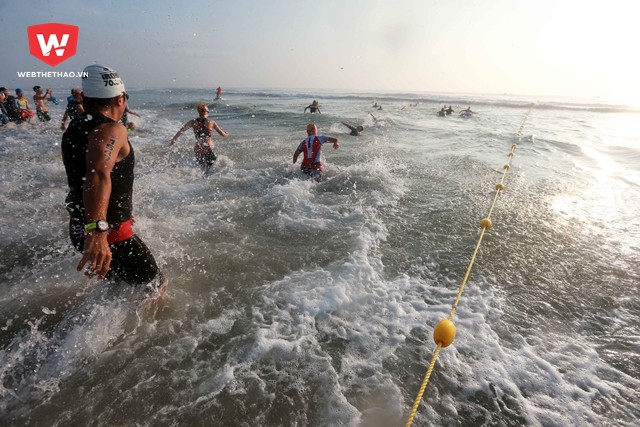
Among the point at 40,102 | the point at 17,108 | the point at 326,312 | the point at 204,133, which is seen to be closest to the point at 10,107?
the point at 17,108

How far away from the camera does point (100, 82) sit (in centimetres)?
231

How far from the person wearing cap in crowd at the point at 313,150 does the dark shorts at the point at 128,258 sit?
17.9 feet

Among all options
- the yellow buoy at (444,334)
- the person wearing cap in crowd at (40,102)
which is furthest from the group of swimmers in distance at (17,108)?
the yellow buoy at (444,334)

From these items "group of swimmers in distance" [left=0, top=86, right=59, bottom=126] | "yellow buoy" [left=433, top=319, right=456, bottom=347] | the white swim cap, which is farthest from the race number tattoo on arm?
"group of swimmers in distance" [left=0, top=86, right=59, bottom=126]

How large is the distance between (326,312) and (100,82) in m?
3.00

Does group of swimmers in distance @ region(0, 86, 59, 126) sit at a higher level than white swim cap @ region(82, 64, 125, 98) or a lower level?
lower

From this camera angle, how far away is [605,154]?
13328mm

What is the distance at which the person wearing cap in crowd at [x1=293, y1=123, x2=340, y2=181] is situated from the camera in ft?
25.5

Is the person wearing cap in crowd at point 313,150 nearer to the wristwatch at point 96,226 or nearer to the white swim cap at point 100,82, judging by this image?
the white swim cap at point 100,82

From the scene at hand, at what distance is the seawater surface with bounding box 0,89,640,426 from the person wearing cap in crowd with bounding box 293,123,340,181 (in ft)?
1.71

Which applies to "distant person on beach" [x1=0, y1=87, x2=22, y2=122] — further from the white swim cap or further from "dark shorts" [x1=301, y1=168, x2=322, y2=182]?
the white swim cap

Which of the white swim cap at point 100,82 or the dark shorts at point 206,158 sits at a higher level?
the white swim cap at point 100,82

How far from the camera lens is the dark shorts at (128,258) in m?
2.65

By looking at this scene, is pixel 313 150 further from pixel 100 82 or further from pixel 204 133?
pixel 100 82
